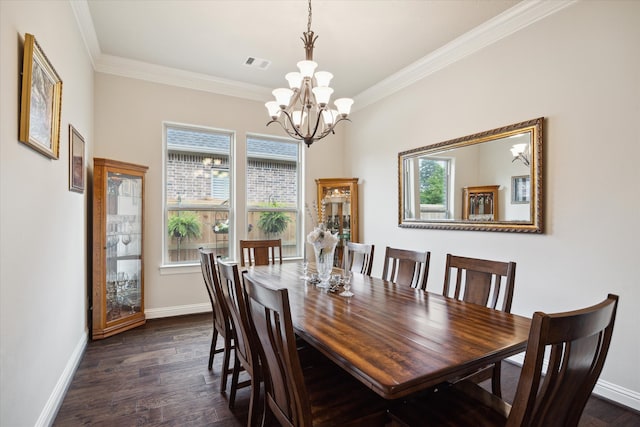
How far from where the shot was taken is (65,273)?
2.52m

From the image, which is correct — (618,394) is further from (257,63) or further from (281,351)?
(257,63)

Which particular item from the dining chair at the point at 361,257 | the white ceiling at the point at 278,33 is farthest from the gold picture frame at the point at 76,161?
the dining chair at the point at 361,257

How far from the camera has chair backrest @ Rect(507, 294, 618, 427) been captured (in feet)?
3.06

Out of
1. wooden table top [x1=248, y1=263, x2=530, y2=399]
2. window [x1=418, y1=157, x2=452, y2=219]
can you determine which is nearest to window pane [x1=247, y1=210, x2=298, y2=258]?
window [x1=418, y1=157, x2=452, y2=219]

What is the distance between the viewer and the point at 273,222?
16.1 ft

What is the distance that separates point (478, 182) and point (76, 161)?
3680mm

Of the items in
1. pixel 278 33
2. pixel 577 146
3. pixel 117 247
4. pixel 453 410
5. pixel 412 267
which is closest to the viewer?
pixel 453 410

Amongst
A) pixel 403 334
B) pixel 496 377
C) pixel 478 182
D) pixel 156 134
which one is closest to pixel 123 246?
pixel 156 134

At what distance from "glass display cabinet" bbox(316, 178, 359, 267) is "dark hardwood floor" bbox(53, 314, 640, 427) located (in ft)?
7.82

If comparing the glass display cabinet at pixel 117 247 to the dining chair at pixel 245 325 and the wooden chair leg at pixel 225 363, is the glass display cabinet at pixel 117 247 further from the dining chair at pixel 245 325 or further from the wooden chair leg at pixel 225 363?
the dining chair at pixel 245 325

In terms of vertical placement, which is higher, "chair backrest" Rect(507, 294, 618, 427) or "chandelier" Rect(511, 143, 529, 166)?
"chandelier" Rect(511, 143, 529, 166)

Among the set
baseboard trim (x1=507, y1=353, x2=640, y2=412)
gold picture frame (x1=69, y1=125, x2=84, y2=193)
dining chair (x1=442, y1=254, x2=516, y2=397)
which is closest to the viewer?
dining chair (x1=442, y1=254, x2=516, y2=397)

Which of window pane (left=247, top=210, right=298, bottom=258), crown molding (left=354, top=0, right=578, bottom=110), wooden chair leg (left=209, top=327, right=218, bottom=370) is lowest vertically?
wooden chair leg (left=209, top=327, right=218, bottom=370)

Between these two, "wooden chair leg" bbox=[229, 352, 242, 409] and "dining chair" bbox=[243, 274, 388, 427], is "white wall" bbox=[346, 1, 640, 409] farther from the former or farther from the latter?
"wooden chair leg" bbox=[229, 352, 242, 409]
